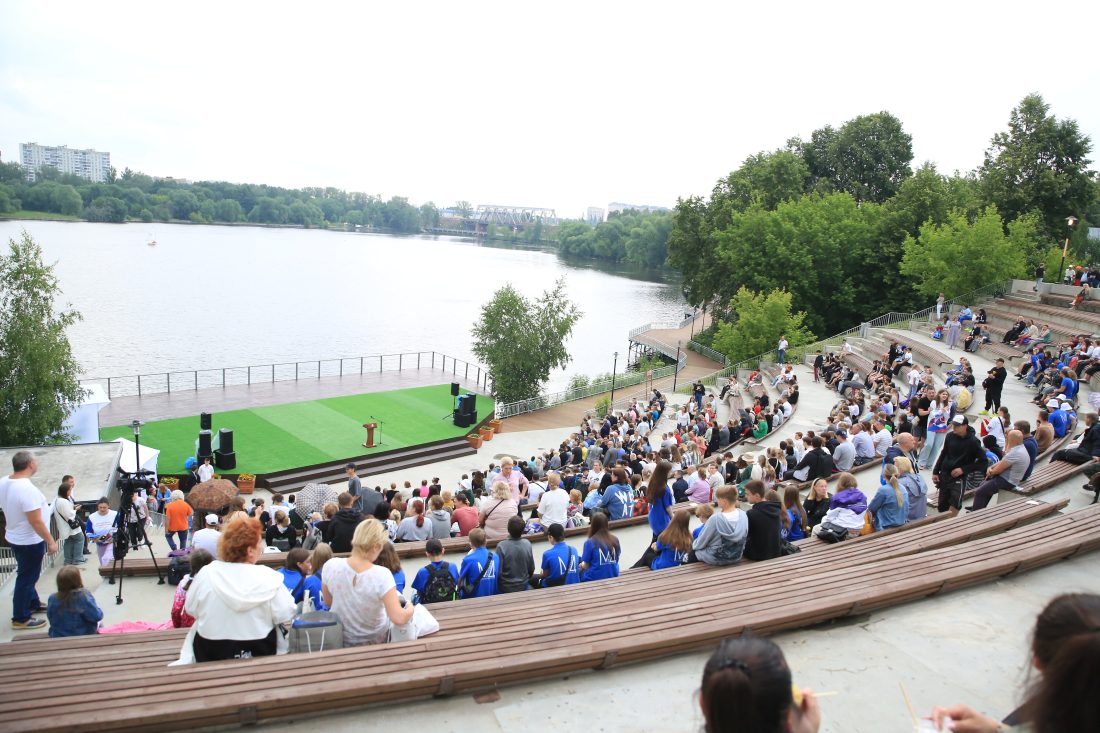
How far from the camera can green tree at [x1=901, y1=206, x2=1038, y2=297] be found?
34.9 meters

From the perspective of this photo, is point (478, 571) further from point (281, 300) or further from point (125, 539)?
point (281, 300)

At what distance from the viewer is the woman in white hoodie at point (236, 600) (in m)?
4.59

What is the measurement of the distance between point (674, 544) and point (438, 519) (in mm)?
3375

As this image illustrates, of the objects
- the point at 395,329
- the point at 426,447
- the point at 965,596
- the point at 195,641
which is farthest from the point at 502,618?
the point at 395,329

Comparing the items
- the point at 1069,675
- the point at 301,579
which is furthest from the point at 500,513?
the point at 1069,675

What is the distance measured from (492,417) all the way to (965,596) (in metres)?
25.4

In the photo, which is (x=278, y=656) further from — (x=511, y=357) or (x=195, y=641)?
(x=511, y=357)

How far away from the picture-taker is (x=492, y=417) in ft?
102

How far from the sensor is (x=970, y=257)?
1389 inches

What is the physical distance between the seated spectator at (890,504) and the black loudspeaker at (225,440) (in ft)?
62.5

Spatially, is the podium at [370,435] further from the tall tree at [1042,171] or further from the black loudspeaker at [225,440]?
the tall tree at [1042,171]

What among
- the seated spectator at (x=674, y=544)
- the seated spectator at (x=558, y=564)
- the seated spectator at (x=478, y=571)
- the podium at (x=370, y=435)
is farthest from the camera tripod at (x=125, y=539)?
the podium at (x=370, y=435)

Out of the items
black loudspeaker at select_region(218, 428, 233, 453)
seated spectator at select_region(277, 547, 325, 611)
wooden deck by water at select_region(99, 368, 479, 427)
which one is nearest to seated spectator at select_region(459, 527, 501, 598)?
seated spectator at select_region(277, 547, 325, 611)

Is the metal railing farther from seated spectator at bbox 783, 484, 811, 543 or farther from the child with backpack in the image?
the child with backpack
